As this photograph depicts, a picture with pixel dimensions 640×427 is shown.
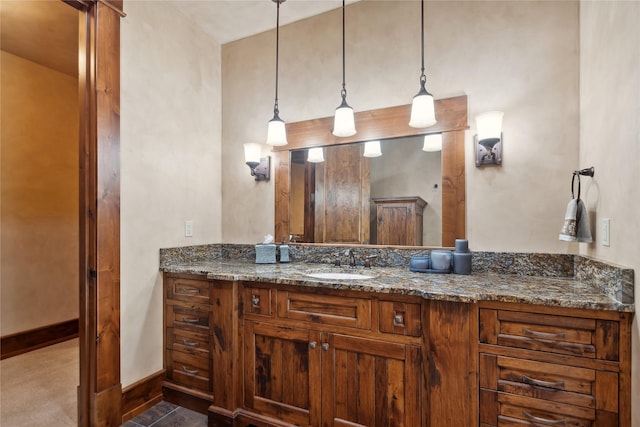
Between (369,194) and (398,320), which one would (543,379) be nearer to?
(398,320)

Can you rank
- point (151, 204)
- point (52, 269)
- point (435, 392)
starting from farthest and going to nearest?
point (52, 269) < point (151, 204) < point (435, 392)

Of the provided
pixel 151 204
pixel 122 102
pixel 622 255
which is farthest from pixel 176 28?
pixel 622 255

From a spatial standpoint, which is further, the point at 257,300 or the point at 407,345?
the point at 257,300

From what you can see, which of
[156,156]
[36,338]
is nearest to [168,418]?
[156,156]

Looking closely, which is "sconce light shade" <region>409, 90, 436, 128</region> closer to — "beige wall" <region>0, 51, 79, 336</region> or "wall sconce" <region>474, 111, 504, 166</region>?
"wall sconce" <region>474, 111, 504, 166</region>

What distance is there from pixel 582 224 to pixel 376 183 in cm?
119

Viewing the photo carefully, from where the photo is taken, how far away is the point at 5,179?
3002mm

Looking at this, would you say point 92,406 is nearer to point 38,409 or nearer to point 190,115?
point 38,409

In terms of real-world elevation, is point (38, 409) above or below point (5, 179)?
below

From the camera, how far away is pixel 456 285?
5.21 ft

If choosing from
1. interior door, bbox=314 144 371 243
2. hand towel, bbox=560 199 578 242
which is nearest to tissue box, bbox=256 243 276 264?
interior door, bbox=314 144 371 243

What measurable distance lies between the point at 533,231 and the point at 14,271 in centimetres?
434

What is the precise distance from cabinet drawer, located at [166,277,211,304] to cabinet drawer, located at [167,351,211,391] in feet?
1.26

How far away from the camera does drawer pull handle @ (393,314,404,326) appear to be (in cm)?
155
